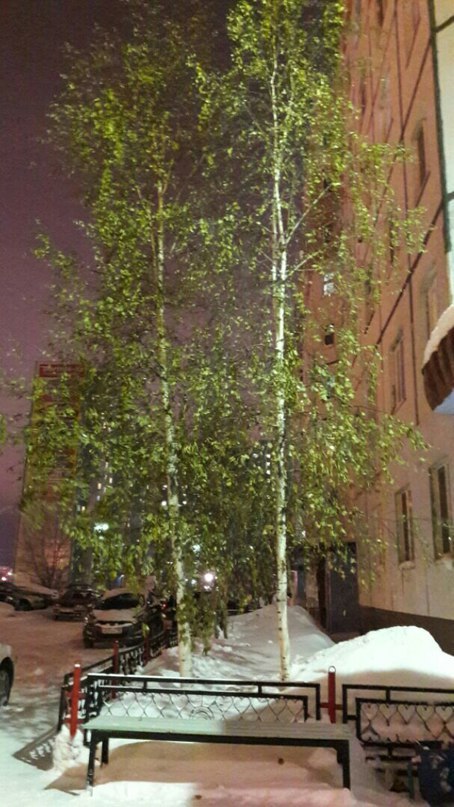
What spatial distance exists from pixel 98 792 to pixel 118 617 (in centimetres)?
1301

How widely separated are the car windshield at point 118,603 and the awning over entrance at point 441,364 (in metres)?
15.0

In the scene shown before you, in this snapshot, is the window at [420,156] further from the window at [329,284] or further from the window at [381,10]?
the window at [381,10]

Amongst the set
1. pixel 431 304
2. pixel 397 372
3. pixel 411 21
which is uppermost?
pixel 411 21

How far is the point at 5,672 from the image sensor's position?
10430 mm

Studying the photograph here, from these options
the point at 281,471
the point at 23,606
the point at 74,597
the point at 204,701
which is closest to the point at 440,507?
the point at 281,471

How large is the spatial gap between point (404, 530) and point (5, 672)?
7969 mm

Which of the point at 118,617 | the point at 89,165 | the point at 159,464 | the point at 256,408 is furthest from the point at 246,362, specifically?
the point at 118,617

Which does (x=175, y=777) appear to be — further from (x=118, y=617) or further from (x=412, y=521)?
(x=118, y=617)

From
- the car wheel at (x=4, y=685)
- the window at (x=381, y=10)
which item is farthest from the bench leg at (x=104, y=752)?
the window at (x=381, y=10)

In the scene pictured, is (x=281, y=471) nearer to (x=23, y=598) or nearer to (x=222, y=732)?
(x=222, y=732)

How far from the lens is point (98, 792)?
6105 mm

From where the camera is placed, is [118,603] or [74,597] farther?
[74,597]

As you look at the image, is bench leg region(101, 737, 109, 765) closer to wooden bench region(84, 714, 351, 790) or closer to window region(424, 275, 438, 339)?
wooden bench region(84, 714, 351, 790)

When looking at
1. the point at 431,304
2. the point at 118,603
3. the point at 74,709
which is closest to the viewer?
the point at 74,709
